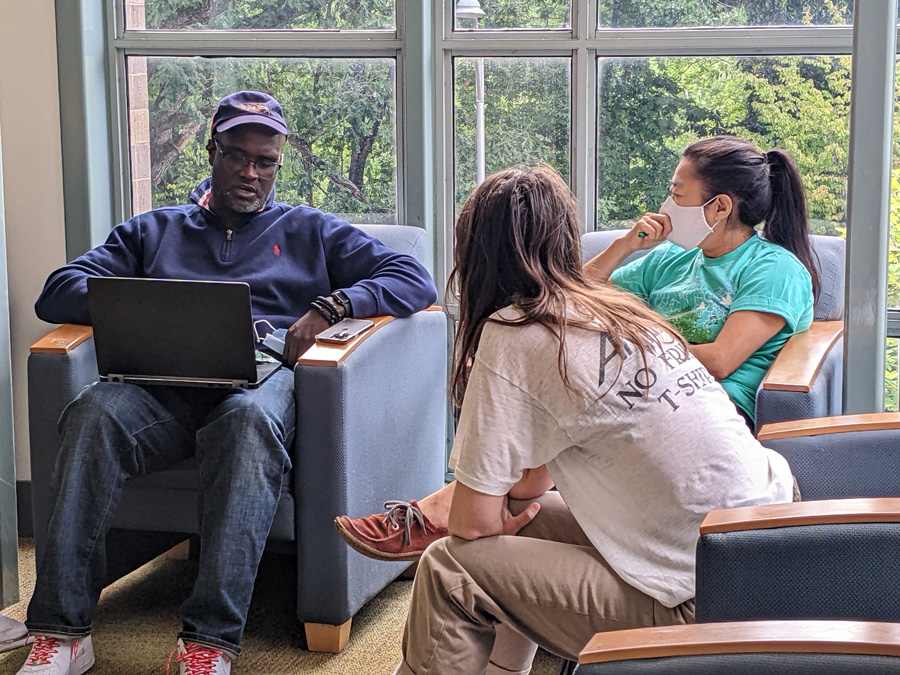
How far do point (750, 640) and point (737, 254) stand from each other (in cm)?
151

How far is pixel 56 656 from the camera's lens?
2.08 m

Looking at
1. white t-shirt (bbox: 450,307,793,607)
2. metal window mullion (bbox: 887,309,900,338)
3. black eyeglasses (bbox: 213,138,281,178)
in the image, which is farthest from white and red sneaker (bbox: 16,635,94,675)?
metal window mullion (bbox: 887,309,900,338)

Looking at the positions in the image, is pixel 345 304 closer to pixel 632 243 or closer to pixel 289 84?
pixel 632 243

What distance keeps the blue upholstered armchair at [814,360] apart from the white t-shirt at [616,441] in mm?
583

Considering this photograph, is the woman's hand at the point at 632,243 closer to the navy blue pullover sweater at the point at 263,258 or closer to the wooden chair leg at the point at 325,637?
the navy blue pullover sweater at the point at 263,258

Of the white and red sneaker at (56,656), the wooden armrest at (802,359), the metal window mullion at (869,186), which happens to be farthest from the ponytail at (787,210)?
the white and red sneaker at (56,656)

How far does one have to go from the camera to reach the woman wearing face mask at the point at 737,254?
7.48 ft

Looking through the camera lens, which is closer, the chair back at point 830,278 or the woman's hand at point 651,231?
the woman's hand at point 651,231

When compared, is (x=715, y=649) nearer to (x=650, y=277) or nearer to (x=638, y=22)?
(x=650, y=277)

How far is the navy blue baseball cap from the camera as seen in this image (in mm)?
2648

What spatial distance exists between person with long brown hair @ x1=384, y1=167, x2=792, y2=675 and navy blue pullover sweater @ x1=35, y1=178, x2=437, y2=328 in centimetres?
99

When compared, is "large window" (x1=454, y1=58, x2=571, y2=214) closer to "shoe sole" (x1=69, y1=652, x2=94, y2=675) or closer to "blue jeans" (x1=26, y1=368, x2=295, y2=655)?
"blue jeans" (x1=26, y1=368, x2=295, y2=655)

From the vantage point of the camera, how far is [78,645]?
2143 mm

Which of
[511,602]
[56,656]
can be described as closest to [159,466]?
[56,656]
